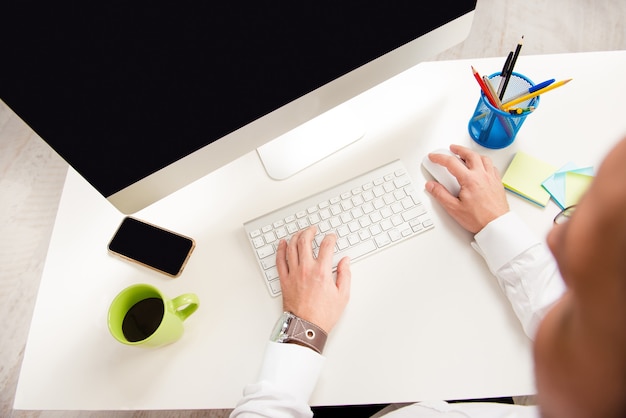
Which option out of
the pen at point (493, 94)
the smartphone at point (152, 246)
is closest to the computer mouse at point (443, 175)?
the pen at point (493, 94)

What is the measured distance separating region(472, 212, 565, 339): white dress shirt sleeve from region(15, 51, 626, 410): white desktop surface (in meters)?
0.03

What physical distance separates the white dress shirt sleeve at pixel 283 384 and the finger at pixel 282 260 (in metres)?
0.12

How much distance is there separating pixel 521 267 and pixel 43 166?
4.10 feet

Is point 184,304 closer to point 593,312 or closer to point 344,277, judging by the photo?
point 344,277

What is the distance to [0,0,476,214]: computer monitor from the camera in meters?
0.44

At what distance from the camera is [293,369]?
0.61 m

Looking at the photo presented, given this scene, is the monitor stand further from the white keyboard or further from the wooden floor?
the wooden floor

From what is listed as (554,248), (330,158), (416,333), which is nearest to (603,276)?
(554,248)

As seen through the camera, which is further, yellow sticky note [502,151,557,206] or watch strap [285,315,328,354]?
yellow sticky note [502,151,557,206]

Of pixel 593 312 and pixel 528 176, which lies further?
pixel 528 176

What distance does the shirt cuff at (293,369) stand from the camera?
0.60 metres

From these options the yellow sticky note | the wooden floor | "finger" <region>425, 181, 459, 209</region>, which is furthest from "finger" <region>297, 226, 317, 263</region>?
the wooden floor

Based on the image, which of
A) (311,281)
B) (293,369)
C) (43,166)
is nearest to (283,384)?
(293,369)

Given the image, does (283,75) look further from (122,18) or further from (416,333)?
(416,333)
